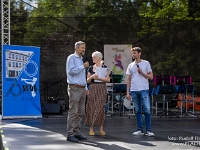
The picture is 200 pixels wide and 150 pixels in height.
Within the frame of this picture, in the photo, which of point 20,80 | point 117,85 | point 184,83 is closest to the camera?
point 20,80

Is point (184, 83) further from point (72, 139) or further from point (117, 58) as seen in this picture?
point (72, 139)

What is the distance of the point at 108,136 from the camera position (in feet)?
31.2

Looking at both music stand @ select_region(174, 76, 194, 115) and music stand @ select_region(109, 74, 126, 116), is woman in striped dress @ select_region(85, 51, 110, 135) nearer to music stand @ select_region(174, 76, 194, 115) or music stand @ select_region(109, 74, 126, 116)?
music stand @ select_region(109, 74, 126, 116)

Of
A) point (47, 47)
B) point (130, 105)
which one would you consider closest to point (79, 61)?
point (130, 105)

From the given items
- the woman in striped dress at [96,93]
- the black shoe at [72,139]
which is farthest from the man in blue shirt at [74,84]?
the woman in striped dress at [96,93]

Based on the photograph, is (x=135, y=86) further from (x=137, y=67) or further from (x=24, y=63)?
(x=24, y=63)

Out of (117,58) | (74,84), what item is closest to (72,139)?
(74,84)

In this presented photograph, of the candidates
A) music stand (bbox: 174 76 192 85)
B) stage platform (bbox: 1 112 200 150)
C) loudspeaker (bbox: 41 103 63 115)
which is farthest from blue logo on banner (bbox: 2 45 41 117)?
music stand (bbox: 174 76 192 85)

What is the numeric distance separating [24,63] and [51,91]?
13.7 feet

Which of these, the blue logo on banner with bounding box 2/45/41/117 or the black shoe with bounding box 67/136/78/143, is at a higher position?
the blue logo on banner with bounding box 2/45/41/117

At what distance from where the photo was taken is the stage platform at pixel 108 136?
816 cm

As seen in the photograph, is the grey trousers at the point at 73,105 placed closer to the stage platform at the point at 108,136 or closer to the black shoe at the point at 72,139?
the black shoe at the point at 72,139

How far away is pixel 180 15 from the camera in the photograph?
60.0ft

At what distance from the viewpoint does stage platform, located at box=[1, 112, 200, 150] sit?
8.16 metres
